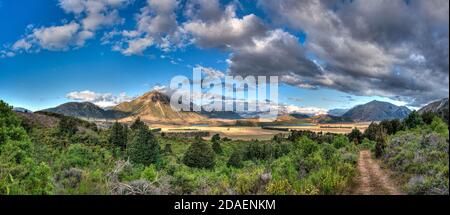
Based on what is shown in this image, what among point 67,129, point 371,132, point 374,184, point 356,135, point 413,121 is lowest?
point 356,135

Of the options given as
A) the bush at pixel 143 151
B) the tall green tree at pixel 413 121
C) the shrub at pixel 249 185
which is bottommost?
the bush at pixel 143 151

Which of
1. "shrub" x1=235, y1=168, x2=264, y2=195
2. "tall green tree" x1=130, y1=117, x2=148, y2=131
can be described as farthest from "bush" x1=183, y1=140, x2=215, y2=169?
"shrub" x1=235, y1=168, x2=264, y2=195

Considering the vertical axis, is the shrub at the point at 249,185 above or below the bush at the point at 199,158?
above

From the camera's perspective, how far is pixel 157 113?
2778 inches

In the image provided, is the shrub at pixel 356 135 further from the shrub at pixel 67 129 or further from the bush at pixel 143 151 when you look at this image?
the shrub at pixel 67 129

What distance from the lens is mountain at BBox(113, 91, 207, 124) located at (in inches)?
2749

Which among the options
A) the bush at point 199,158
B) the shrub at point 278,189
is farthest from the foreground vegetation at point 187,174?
the bush at point 199,158

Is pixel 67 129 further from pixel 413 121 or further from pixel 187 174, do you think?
pixel 413 121

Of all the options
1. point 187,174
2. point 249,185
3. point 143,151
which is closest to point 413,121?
point 143,151

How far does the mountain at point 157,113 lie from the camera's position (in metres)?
69.8
